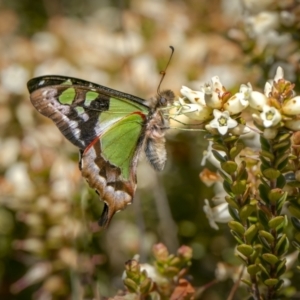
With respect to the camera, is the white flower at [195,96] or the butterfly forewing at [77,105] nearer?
the white flower at [195,96]

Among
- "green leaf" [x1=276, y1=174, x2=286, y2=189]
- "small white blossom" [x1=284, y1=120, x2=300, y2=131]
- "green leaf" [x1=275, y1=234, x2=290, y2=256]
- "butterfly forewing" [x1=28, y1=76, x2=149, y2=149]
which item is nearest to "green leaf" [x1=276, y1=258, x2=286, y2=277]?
"green leaf" [x1=275, y1=234, x2=290, y2=256]

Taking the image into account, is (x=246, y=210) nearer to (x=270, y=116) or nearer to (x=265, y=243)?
(x=265, y=243)

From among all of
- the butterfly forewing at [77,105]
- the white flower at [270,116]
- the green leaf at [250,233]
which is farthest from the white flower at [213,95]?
the butterfly forewing at [77,105]

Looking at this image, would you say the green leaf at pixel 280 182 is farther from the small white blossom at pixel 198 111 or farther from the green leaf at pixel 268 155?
the small white blossom at pixel 198 111

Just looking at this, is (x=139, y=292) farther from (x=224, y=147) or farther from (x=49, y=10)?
(x=49, y=10)

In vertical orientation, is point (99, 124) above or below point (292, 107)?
below

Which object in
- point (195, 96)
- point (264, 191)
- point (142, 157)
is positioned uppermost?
point (195, 96)

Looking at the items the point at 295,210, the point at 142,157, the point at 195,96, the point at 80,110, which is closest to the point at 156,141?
the point at 142,157
